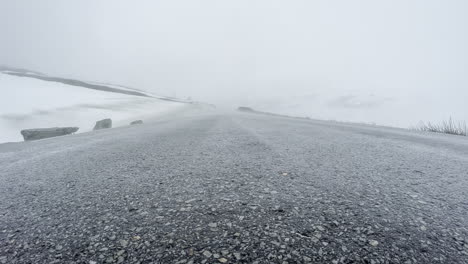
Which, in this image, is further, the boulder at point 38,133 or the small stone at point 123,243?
the boulder at point 38,133

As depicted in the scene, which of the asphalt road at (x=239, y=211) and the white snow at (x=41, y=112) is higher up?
the asphalt road at (x=239, y=211)

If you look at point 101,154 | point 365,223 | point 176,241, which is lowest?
point 101,154

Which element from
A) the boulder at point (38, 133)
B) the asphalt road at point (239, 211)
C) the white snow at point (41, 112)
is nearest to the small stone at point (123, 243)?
the asphalt road at point (239, 211)

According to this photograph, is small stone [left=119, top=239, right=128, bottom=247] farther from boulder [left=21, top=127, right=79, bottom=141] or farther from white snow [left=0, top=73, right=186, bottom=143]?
white snow [left=0, top=73, right=186, bottom=143]

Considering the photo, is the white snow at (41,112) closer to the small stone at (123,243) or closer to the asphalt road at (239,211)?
the asphalt road at (239,211)

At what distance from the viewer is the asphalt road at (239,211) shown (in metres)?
1.34

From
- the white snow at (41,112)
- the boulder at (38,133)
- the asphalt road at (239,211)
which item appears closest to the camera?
the asphalt road at (239,211)

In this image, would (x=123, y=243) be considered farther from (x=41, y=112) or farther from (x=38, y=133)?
(x=41, y=112)

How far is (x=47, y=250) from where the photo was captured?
4.65ft

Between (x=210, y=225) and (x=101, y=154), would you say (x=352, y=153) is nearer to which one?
(x=210, y=225)

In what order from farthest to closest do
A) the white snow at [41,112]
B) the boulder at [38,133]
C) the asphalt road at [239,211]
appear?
the white snow at [41,112] < the boulder at [38,133] < the asphalt road at [239,211]

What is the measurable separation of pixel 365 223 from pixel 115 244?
176 cm

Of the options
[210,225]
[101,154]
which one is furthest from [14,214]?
[101,154]

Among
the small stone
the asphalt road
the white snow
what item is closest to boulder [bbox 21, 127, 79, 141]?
the white snow
